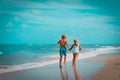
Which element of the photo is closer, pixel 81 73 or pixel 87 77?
pixel 87 77

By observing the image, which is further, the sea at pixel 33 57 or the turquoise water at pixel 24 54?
the turquoise water at pixel 24 54

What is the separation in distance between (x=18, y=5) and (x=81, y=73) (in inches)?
337

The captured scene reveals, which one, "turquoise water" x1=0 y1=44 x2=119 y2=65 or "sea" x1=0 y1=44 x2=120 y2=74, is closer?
"sea" x1=0 y1=44 x2=120 y2=74

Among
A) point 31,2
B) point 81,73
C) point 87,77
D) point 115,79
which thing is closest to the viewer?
point 115,79

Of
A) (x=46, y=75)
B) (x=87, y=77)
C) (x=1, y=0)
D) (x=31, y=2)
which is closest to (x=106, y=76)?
(x=87, y=77)

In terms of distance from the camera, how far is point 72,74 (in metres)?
4.89

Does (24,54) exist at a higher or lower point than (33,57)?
higher

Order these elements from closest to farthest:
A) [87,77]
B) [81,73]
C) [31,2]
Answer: [87,77]
[81,73]
[31,2]

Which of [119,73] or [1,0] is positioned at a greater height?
[1,0]

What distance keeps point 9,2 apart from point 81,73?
8.62 m

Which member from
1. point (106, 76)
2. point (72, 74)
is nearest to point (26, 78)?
point (72, 74)

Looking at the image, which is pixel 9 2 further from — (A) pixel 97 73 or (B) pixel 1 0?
(A) pixel 97 73

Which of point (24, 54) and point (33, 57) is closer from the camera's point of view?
point (33, 57)

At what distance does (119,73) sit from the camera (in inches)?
190
